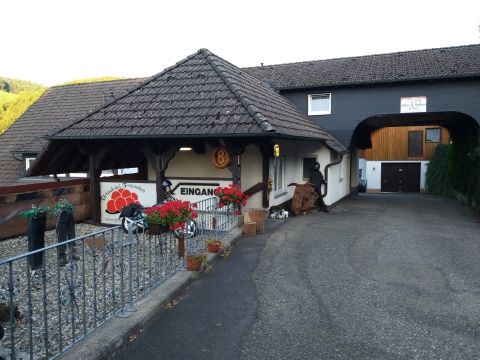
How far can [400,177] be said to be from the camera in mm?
35031

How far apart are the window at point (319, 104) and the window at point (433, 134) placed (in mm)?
19298

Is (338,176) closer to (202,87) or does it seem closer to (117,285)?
(202,87)

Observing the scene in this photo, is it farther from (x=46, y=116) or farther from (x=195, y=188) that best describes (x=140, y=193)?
(x=46, y=116)

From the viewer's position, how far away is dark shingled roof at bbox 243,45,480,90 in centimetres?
1647

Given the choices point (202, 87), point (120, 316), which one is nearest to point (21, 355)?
point (120, 316)

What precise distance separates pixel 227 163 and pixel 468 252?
617cm

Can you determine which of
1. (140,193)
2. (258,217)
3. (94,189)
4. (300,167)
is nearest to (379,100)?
(300,167)

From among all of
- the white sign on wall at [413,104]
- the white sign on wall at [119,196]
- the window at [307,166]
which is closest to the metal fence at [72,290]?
the white sign on wall at [119,196]

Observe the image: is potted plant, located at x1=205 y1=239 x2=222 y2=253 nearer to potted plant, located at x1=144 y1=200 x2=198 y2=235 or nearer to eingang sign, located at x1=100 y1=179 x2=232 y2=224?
potted plant, located at x1=144 y1=200 x2=198 y2=235

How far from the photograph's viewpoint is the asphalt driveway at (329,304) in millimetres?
4246

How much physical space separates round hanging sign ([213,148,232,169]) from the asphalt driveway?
2.47 metres

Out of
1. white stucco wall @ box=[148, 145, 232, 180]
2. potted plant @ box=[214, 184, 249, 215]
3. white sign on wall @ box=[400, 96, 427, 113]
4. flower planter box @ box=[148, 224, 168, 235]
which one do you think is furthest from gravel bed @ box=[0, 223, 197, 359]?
white sign on wall @ box=[400, 96, 427, 113]

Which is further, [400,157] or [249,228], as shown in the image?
[400,157]

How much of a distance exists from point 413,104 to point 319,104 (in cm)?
413
